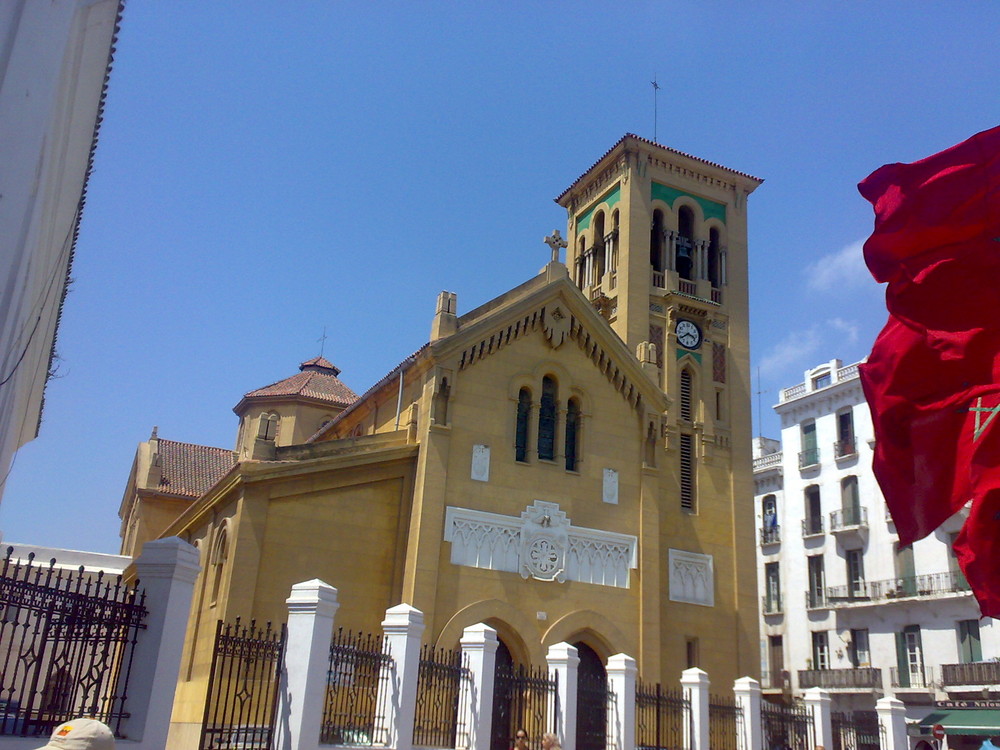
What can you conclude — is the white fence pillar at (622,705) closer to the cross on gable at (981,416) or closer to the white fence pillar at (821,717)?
the white fence pillar at (821,717)

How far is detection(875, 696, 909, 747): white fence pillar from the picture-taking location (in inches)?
845

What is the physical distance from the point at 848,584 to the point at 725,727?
644 inches

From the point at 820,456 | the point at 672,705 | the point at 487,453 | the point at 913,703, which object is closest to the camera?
the point at 672,705

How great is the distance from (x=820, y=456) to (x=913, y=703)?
10.2 m

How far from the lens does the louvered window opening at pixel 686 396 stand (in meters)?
26.4

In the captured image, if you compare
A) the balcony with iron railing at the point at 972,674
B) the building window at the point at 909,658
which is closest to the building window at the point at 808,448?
the building window at the point at 909,658

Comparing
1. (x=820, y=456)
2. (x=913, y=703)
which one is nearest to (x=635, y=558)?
(x=913, y=703)

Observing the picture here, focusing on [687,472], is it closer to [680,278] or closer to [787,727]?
[680,278]

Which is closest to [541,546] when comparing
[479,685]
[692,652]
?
[692,652]

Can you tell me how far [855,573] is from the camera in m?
34.1

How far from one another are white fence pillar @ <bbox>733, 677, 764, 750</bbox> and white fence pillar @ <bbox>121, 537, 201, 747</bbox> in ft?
45.1

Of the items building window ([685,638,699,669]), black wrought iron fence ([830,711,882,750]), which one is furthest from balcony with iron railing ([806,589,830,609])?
building window ([685,638,699,669])

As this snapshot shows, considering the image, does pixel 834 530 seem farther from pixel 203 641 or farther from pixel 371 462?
pixel 203 641

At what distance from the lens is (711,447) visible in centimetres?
2605
